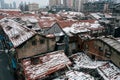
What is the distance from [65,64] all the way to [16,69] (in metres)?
10.7

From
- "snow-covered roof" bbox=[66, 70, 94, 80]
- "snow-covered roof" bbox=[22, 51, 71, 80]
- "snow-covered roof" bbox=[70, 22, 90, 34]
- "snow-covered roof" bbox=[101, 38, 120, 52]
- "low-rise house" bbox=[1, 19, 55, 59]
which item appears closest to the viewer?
"snow-covered roof" bbox=[66, 70, 94, 80]

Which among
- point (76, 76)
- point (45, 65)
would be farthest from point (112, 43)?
point (45, 65)

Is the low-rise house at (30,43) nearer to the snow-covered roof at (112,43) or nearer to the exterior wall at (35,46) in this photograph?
the exterior wall at (35,46)

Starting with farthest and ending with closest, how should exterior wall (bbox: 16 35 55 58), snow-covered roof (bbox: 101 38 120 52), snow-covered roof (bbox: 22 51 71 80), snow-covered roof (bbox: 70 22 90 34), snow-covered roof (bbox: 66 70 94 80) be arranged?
snow-covered roof (bbox: 70 22 90 34), exterior wall (bbox: 16 35 55 58), snow-covered roof (bbox: 101 38 120 52), snow-covered roof (bbox: 22 51 71 80), snow-covered roof (bbox: 66 70 94 80)

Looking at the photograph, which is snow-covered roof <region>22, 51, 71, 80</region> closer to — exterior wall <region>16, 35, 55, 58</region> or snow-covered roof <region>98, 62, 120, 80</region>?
exterior wall <region>16, 35, 55, 58</region>

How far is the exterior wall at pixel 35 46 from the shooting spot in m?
31.4

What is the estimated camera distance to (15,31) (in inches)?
1510

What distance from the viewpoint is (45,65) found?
27.0 metres

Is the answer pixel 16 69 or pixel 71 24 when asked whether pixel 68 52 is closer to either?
pixel 71 24

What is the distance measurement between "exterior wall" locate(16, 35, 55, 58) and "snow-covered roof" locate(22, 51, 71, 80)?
4.40 metres

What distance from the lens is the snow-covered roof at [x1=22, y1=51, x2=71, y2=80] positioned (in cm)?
2510

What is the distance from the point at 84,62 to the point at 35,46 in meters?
10.4

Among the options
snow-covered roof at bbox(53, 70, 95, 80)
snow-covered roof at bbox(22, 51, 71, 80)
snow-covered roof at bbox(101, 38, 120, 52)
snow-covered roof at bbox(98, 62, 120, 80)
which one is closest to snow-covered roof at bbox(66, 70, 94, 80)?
snow-covered roof at bbox(53, 70, 95, 80)

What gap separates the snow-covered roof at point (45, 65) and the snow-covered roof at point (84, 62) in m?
1.84
